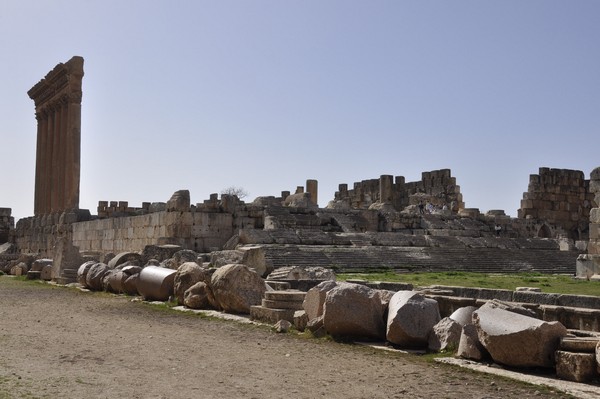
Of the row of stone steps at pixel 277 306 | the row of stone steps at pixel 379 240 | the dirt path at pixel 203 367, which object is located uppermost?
the row of stone steps at pixel 379 240

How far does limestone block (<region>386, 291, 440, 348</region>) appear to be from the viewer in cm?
797

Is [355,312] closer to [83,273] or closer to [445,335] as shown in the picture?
[445,335]

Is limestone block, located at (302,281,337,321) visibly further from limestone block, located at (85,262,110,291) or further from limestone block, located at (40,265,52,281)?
limestone block, located at (40,265,52,281)

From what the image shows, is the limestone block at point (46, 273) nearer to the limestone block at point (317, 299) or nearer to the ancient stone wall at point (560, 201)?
the limestone block at point (317, 299)

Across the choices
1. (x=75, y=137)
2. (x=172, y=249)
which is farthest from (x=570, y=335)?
(x=75, y=137)

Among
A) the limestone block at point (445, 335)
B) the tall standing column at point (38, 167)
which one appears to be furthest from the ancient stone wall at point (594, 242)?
the tall standing column at point (38, 167)

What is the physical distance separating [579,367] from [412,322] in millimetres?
2160

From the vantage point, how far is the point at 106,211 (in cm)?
3025

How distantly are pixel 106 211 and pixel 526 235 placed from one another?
1818cm

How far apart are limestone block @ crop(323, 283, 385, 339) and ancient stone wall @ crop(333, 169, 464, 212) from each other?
2707cm

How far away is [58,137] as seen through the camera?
116 feet

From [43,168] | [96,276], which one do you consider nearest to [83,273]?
[96,276]

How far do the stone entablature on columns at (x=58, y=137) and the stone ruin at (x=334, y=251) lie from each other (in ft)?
0.28

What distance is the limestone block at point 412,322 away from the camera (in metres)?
7.97
